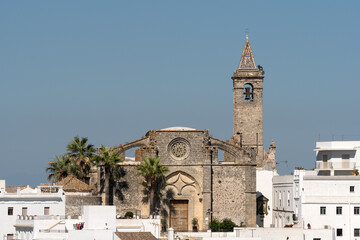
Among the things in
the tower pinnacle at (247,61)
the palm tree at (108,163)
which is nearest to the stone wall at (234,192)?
the palm tree at (108,163)

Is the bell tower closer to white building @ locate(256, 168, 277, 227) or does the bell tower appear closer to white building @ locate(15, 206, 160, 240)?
white building @ locate(256, 168, 277, 227)

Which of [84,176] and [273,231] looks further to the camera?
[84,176]

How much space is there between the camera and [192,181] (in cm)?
9906

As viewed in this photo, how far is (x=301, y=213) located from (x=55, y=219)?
21660mm

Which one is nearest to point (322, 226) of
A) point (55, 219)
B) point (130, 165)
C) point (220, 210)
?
point (220, 210)

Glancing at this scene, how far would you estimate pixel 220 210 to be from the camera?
98.2 meters

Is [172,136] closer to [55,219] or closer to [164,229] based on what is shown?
[164,229]

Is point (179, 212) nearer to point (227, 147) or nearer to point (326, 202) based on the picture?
point (227, 147)

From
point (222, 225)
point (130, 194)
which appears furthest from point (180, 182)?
point (222, 225)

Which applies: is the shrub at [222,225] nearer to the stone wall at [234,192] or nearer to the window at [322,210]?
the stone wall at [234,192]

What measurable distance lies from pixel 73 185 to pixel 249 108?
26.0 metres

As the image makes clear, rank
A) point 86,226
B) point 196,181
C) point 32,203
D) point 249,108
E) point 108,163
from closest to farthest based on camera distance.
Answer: point 86,226, point 32,203, point 108,163, point 196,181, point 249,108

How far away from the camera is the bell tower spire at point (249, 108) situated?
373 feet

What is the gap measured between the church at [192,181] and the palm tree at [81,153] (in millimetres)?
1354
